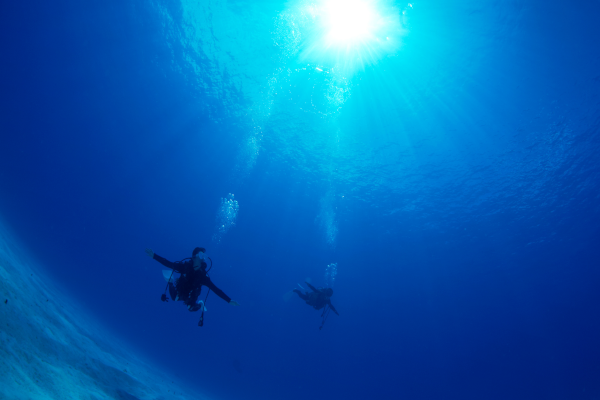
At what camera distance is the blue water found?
47.0 ft

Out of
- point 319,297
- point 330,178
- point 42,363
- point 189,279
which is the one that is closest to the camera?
point 42,363

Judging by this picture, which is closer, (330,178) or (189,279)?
(189,279)

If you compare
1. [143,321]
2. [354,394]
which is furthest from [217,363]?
[354,394]

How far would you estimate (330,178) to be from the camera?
91.0ft

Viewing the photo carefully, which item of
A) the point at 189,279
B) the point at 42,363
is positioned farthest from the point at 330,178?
the point at 42,363

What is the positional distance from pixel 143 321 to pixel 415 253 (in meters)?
43.0

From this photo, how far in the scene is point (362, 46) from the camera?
13.4 m

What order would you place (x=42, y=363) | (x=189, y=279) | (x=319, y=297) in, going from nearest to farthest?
(x=42, y=363), (x=189, y=279), (x=319, y=297)

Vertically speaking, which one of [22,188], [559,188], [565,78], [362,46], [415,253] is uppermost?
[415,253]

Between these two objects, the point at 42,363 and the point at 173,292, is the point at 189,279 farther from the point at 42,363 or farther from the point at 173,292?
the point at 42,363

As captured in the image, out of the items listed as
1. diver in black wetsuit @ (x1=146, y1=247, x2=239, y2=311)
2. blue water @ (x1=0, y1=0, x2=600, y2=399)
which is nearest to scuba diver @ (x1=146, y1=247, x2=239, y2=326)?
diver in black wetsuit @ (x1=146, y1=247, x2=239, y2=311)

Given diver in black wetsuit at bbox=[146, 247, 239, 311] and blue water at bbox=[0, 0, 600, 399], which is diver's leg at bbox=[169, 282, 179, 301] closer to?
diver in black wetsuit at bbox=[146, 247, 239, 311]

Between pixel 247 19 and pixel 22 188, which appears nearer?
pixel 247 19

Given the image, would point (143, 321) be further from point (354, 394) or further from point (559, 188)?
point (559, 188)
